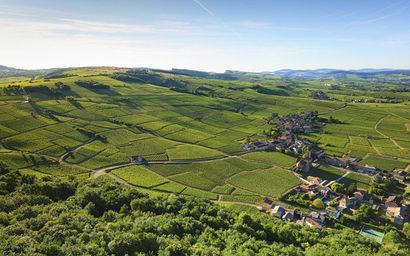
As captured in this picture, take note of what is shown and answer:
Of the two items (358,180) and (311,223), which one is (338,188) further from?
(311,223)

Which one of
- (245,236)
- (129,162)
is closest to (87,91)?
(129,162)

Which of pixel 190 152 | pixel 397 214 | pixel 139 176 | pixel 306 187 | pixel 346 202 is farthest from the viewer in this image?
pixel 190 152

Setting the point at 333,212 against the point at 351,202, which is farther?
the point at 351,202

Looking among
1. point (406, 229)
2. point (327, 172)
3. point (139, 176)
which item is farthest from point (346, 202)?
point (139, 176)

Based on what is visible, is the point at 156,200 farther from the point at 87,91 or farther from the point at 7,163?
the point at 87,91

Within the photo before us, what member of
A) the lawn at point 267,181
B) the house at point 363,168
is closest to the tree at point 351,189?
the lawn at point 267,181

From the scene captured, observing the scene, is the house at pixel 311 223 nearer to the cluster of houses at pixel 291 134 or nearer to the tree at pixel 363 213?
the tree at pixel 363 213
